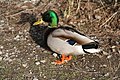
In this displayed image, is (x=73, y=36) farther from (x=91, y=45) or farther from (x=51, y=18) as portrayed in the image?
(x=51, y=18)

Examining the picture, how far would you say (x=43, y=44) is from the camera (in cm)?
534

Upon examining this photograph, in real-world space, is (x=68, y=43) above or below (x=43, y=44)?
above

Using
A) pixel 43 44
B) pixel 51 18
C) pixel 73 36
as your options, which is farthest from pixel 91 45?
pixel 43 44

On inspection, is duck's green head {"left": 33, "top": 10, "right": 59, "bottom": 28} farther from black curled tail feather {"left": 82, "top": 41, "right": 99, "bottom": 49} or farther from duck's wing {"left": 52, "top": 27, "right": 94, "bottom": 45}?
black curled tail feather {"left": 82, "top": 41, "right": 99, "bottom": 49}

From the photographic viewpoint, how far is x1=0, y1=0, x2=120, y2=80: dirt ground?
4.66 m

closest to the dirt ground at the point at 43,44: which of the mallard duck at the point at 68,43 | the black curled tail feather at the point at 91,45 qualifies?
the mallard duck at the point at 68,43

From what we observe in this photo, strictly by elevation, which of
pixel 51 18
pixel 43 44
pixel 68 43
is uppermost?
pixel 51 18

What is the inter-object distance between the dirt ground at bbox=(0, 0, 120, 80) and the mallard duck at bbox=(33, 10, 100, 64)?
16 cm

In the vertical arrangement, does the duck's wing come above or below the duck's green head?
below

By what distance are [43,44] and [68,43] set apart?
707 mm

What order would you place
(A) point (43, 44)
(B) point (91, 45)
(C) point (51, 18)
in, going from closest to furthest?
(B) point (91, 45) → (C) point (51, 18) → (A) point (43, 44)

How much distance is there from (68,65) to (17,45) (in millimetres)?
958

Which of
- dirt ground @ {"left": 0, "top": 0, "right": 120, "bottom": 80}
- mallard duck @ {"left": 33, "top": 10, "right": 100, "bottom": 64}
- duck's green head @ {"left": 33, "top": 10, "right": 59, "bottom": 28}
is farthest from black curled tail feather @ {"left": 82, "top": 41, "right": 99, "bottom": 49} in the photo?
duck's green head @ {"left": 33, "top": 10, "right": 59, "bottom": 28}

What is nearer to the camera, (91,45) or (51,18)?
(91,45)
